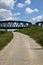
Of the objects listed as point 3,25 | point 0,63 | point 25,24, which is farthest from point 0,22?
point 0,63

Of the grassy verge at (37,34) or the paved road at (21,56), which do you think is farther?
the grassy verge at (37,34)

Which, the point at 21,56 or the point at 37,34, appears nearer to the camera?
the point at 21,56

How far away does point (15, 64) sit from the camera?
40.4ft

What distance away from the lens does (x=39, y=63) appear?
12516mm

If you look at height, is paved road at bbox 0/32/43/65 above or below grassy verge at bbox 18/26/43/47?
above

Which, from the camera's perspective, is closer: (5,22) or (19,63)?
(19,63)

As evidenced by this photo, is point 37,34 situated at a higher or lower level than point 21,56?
lower

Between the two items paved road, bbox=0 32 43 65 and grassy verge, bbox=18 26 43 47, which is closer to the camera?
paved road, bbox=0 32 43 65

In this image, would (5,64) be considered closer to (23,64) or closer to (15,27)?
(23,64)

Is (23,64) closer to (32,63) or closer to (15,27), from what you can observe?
(32,63)

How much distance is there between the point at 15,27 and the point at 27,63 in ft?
603

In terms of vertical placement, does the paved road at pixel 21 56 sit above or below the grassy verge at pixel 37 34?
above

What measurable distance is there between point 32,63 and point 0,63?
6.12 ft

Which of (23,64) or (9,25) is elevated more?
(23,64)
